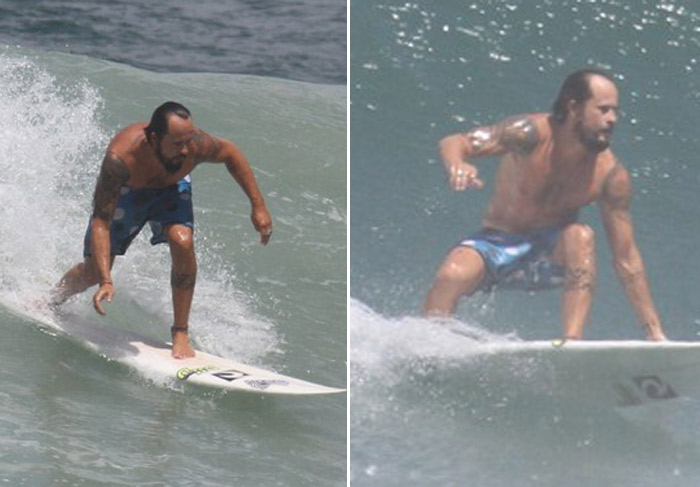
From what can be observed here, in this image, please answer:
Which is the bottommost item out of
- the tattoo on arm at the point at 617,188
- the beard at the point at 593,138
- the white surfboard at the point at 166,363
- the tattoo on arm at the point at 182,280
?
the white surfboard at the point at 166,363

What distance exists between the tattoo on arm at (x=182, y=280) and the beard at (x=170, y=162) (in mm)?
262

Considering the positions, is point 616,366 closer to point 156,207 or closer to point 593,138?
point 593,138

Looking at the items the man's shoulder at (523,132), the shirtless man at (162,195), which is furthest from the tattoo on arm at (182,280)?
the man's shoulder at (523,132)

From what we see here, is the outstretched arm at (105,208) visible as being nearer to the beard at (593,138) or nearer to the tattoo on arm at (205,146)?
the tattoo on arm at (205,146)

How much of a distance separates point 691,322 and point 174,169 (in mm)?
1332

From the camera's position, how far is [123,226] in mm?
4379

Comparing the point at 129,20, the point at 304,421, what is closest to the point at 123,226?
the point at 304,421

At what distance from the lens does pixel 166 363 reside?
14.2 feet

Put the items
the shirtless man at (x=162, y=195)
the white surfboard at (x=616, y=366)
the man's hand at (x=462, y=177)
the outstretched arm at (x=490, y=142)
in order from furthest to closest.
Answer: the shirtless man at (x=162, y=195)
the white surfboard at (x=616, y=366)
the outstretched arm at (x=490, y=142)
the man's hand at (x=462, y=177)

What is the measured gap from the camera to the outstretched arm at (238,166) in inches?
167

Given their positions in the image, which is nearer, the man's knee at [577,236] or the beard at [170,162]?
the man's knee at [577,236]

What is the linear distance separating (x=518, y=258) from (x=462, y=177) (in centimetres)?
37

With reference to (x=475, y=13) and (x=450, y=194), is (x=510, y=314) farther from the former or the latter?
(x=475, y=13)

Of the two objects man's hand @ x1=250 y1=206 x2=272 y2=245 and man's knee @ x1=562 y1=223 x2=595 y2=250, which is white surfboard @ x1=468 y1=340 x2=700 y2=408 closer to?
man's knee @ x1=562 y1=223 x2=595 y2=250
